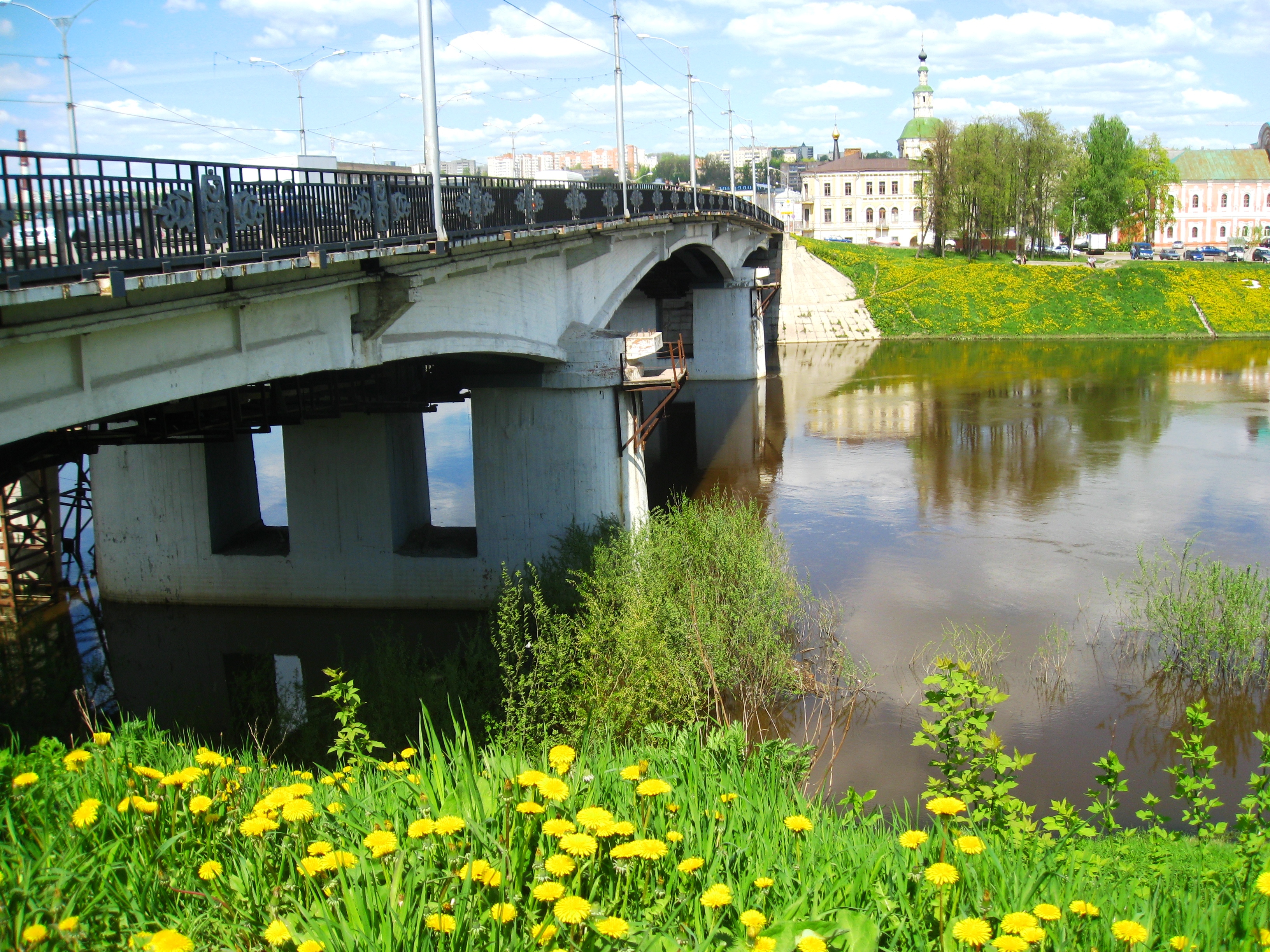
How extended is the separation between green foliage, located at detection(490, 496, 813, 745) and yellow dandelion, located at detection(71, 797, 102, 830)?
493cm

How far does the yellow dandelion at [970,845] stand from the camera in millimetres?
5152

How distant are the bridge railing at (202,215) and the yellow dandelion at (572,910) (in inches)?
273

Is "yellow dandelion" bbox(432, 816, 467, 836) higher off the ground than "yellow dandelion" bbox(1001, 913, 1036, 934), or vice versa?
"yellow dandelion" bbox(432, 816, 467, 836)

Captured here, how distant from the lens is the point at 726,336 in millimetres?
51438

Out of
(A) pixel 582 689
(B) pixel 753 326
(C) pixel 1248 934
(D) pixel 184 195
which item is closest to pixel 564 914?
(C) pixel 1248 934

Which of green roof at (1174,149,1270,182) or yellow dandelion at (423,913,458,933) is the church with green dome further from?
yellow dandelion at (423,913,458,933)

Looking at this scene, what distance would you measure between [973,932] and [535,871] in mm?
1913

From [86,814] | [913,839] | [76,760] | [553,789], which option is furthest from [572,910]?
[76,760]

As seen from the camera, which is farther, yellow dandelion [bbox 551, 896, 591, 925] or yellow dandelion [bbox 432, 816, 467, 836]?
yellow dandelion [bbox 432, 816, 467, 836]

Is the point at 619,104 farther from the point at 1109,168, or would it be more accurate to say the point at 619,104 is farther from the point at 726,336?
the point at 1109,168

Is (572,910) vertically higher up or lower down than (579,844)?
lower down

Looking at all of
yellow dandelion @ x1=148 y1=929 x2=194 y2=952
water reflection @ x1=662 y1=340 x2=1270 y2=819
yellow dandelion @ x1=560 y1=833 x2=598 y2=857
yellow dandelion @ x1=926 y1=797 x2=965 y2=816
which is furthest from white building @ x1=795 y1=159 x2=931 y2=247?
yellow dandelion @ x1=148 y1=929 x2=194 y2=952

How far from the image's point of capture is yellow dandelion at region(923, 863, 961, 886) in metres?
4.92

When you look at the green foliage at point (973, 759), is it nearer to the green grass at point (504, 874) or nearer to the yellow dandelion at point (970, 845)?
the green grass at point (504, 874)
